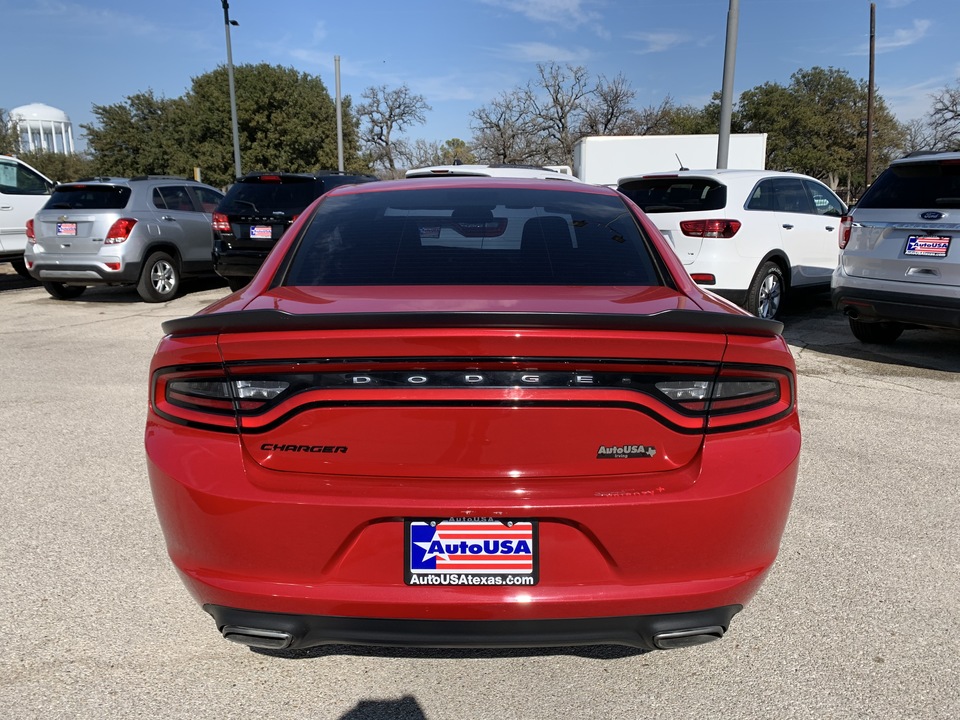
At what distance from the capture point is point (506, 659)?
8.77 ft

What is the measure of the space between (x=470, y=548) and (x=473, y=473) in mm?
194

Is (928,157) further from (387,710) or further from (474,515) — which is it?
(387,710)

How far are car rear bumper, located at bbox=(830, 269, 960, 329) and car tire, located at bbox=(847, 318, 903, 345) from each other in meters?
0.98

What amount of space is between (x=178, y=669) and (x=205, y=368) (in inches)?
45.9

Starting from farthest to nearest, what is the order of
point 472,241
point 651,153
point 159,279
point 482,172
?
point 651,153
point 159,279
point 482,172
point 472,241

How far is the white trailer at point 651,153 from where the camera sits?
22031mm

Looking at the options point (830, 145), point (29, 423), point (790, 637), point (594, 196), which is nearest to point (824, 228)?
point (594, 196)

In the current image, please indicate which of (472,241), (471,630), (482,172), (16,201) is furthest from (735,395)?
(16,201)

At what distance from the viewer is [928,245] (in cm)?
661

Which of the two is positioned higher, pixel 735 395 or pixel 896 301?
pixel 735 395

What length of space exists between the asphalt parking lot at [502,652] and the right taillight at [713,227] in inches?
142

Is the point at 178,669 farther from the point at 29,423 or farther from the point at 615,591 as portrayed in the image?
the point at 29,423

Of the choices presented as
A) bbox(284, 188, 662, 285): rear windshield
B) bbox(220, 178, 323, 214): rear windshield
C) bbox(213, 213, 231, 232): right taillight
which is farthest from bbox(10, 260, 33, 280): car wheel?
bbox(284, 188, 662, 285): rear windshield

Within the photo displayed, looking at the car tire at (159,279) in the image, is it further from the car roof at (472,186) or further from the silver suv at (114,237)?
the car roof at (472,186)
